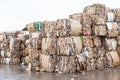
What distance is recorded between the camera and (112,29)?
47.6ft

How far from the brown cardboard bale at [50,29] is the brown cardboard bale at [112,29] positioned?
107 inches

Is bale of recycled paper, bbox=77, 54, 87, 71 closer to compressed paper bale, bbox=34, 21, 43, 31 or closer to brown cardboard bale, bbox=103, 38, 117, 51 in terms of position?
brown cardboard bale, bbox=103, 38, 117, 51

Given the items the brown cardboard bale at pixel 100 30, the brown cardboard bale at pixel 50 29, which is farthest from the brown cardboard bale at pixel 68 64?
the brown cardboard bale at pixel 100 30

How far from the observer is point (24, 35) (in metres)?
19.0

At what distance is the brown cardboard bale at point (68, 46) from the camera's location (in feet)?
42.7

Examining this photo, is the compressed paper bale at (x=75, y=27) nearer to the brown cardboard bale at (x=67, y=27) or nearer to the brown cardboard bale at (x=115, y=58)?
the brown cardboard bale at (x=67, y=27)

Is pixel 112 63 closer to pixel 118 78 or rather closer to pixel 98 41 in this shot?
pixel 98 41

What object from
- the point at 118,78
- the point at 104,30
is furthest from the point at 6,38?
the point at 118,78

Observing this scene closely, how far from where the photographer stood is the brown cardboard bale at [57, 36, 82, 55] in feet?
42.7

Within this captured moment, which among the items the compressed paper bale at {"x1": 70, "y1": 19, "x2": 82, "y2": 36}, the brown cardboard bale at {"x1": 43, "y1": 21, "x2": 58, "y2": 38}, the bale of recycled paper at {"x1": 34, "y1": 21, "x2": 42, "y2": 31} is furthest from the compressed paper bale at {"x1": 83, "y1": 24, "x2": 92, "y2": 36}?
the bale of recycled paper at {"x1": 34, "y1": 21, "x2": 42, "y2": 31}

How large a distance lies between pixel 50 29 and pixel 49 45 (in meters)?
0.76

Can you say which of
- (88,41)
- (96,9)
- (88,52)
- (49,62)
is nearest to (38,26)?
(49,62)

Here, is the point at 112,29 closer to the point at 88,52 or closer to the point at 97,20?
the point at 97,20

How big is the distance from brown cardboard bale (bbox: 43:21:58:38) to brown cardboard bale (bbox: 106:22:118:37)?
2.71 meters
